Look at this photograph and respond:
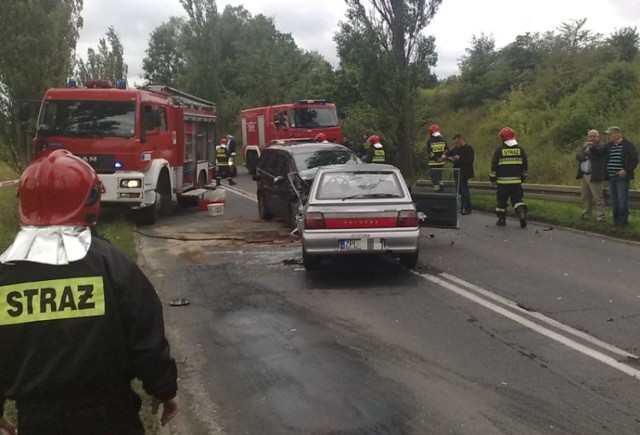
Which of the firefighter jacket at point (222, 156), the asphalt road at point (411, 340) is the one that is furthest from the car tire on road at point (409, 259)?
the firefighter jacket at point (222, 156)

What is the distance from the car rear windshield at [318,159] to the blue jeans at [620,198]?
4694 mm

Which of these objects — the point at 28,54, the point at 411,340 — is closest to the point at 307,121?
the point at 28,54

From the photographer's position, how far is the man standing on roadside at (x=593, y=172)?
1296 cm

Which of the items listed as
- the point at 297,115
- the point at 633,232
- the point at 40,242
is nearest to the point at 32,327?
the point at 40,242

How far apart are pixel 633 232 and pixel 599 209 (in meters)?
1.38

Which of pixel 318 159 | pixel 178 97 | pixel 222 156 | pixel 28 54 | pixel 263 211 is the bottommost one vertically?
pixel 263 211

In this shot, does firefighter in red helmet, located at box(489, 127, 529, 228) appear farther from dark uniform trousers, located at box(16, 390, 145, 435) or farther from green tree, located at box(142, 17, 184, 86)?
green tree, located at box(142, 17, 184, 86)

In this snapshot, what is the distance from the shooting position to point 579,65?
29.6 metres

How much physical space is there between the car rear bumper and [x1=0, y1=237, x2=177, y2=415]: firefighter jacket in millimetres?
6638

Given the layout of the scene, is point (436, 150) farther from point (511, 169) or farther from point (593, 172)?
point (593, 172)

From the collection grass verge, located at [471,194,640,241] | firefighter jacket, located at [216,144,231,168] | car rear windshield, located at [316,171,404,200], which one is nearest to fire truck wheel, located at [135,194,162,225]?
car rear windshield, located at [316,171,404,200]

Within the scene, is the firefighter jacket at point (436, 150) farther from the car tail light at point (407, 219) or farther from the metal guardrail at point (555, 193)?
the car tail light at point (407, 219)

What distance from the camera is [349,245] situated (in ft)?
29.8

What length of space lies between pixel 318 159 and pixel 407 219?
471cm
